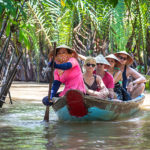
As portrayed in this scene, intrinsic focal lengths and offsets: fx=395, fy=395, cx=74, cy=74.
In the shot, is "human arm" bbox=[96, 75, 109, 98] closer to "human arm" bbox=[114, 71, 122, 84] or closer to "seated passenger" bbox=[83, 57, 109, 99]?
"seated passenger" bbox=[83, 57, 109, 99]

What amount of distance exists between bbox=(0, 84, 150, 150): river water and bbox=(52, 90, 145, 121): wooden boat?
11 cm

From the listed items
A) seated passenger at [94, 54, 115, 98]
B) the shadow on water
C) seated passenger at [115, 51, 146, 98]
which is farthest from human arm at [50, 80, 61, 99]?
seated passenger at [115, 51, 146, 98]

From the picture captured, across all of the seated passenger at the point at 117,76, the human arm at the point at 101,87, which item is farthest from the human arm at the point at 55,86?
the seated passenger at the point at 117,76

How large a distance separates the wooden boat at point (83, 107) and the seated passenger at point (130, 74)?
54.1 inches

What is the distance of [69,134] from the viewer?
4961 mm

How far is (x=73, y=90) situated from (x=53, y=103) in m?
0.50

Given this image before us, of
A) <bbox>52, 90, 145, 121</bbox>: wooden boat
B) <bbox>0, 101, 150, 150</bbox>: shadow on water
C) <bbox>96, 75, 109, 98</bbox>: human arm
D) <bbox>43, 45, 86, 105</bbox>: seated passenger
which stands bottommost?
<bbox>0, 101, 150, 150</bbox>: shadow on water

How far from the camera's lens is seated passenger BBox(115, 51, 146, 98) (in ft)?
25.3

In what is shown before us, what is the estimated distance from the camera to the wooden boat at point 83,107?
18.6 feet

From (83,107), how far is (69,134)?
953 millimetres

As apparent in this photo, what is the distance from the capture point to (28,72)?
18688 mm

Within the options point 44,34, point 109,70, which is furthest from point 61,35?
point 109,70

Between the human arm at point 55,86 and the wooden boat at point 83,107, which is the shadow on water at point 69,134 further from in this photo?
the human arm at point 55,86

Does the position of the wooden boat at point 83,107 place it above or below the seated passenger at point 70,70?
below
